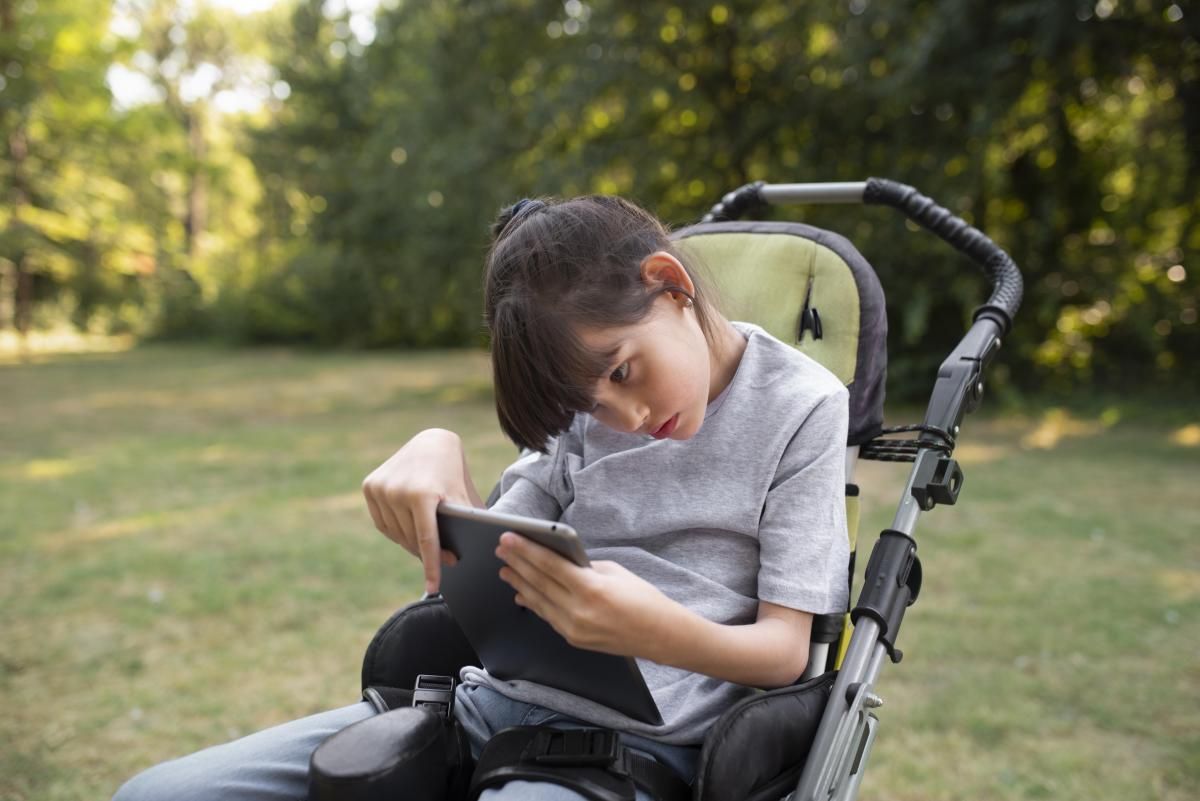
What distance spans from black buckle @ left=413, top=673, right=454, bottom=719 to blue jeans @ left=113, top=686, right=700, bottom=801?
4 centimetres

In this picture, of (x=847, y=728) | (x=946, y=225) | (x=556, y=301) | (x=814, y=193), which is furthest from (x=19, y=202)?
(x=847, y=728)

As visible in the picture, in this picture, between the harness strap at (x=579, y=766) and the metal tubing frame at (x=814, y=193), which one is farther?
the metal tubing frame at (x=814, y=193)

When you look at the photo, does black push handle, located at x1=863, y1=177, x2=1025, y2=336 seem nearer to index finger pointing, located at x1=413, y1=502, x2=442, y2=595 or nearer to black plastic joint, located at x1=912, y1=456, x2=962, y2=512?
black plastic joint, located at x1=912, y1=456, x2=962, y2=512

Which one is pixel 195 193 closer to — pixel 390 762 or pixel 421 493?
pixel 421 493

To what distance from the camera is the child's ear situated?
1.32 m

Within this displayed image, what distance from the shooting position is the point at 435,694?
1.45 m

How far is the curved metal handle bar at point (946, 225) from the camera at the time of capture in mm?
1916

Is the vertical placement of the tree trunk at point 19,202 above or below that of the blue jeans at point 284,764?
below

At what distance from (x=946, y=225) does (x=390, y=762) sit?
58.5 inches

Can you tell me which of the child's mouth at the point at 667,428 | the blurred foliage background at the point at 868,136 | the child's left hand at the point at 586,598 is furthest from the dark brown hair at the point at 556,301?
the blurred foliage background at the point at 868,136

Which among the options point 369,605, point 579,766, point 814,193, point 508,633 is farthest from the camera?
point 369,605

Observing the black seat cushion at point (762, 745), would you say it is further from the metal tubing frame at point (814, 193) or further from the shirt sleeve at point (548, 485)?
the metal tubing frame at point (814, 193)

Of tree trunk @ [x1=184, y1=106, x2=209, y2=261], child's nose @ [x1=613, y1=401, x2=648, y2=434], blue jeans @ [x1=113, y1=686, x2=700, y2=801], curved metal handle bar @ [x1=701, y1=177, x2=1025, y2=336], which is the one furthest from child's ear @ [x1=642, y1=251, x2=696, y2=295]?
tree trunk @ [x1=184, y1=106, x2=209, y2=261]

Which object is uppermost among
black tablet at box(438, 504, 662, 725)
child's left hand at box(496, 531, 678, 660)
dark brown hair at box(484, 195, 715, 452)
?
dark brown hair at box(484, 195, 715, 452)
